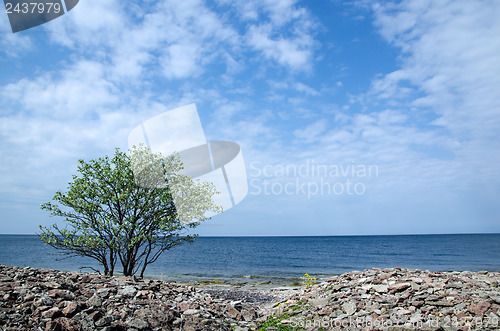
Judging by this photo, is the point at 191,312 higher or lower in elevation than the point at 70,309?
lower

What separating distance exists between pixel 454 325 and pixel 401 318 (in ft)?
4.10

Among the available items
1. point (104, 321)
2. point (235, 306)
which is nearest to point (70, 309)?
point (104, 321)

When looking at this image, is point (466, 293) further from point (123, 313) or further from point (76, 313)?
point (76, 313)

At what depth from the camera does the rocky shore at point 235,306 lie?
25.1ft

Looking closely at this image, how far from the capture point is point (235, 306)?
11.9 meters

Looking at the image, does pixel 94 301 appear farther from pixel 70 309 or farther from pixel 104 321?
pixel 104 321

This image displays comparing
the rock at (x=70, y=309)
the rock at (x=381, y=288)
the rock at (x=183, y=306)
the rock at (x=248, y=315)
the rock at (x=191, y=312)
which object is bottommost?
the rock at (x=248, y=315)

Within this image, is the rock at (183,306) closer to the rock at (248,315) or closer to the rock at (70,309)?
the rock at (248,315)

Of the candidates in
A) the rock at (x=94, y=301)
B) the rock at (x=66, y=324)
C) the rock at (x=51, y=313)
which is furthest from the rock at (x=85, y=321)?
the rock at (x=94, y=301)

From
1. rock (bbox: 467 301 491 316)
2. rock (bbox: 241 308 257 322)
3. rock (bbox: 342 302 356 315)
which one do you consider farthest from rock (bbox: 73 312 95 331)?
rock (bbox: 467 301 491 316)

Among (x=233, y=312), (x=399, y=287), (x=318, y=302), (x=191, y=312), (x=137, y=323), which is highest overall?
(x=399, y=287)

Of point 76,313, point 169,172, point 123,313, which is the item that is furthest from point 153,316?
point 169,172

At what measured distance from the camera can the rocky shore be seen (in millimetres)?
7648

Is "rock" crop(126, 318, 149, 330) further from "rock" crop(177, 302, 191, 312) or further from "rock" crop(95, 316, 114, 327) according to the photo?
"rock" crop(177, 302, 191, 312)
